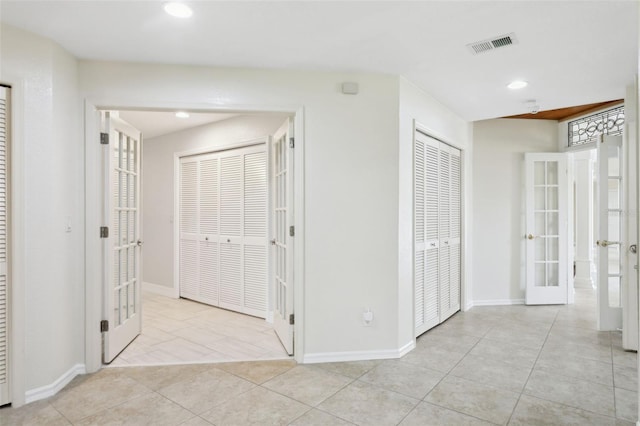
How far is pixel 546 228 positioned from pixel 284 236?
365 cm

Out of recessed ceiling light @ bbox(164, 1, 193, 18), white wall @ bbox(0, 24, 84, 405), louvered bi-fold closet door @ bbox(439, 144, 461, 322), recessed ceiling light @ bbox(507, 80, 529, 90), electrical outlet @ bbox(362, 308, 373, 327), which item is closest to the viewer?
recessed ceiling light @ bbox(164, 1, 193, 18)

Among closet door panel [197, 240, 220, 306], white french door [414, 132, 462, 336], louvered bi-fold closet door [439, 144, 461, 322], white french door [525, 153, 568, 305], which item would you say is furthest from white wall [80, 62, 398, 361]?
white french door [525, 153, 568, 305]

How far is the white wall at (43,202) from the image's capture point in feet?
7.55

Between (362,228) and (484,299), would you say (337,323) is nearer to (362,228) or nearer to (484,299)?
(362,228)

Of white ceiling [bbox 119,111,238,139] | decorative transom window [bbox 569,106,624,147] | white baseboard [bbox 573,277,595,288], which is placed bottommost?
white baseboard [bbox 573,277,595,288]

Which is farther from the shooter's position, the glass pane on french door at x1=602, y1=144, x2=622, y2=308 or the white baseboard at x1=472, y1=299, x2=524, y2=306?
the white baseboard at x1=472, y1=299, x2=524, y2=306

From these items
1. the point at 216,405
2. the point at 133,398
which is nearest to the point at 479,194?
the point at 216,405

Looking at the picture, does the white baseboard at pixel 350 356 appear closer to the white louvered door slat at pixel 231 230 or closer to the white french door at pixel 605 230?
the white louvered door slat at pixel 231 230

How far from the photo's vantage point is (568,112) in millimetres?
4656

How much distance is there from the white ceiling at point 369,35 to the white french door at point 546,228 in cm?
178

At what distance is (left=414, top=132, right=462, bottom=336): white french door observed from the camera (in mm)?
3637

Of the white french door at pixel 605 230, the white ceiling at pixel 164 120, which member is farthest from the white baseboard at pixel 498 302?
the white ceiling at pixel 164 120

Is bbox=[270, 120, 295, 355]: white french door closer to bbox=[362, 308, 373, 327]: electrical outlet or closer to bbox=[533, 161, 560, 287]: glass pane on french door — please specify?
bbox=[362, 308, 373, 327]: electrical outlet

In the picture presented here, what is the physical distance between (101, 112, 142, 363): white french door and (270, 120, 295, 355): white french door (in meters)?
1.32
